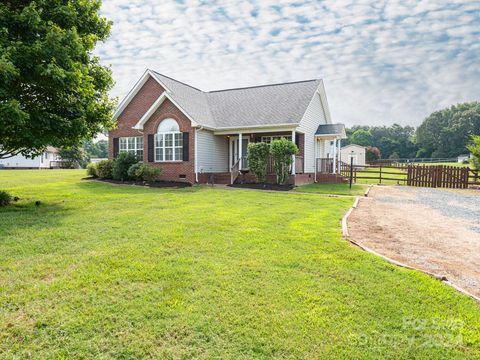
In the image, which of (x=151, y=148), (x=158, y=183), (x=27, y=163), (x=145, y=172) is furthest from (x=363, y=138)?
(x=145, y=172)

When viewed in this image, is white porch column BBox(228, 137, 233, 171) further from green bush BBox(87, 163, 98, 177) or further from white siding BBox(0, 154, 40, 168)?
white siding BBox(0, 154, 40, 168)

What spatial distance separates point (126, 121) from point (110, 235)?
53.8ft

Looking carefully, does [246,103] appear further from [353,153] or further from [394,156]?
[394,156]

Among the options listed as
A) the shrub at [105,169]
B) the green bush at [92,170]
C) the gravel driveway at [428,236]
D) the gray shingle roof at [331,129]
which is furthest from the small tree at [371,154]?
the green bush at [92,170]

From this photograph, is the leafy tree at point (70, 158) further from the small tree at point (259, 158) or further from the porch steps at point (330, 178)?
the porch steps at point (330, 178)

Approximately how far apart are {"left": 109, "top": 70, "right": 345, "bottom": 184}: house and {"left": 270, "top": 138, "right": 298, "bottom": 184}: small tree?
747 mm

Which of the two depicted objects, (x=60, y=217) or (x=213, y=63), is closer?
(x=60, y=217)

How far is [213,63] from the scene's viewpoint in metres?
17.3

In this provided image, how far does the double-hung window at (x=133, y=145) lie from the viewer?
795 inches

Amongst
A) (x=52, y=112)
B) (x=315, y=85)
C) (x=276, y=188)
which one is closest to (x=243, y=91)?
(x=315, y=85)

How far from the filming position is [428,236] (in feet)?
21.5

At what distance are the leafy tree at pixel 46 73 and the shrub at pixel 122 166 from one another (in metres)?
8.02

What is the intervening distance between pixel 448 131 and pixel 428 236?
8466 cm

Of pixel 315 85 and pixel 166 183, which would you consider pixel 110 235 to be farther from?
pixel 315 85
